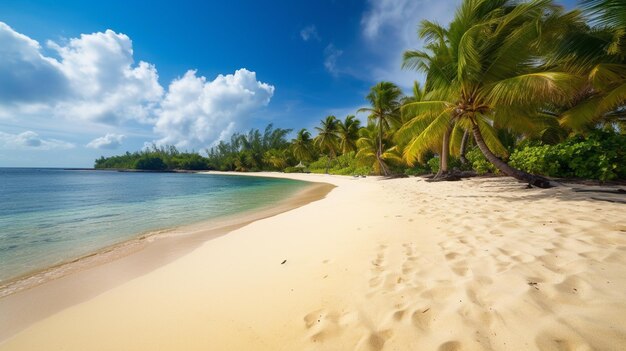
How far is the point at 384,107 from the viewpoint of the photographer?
72.7 ft

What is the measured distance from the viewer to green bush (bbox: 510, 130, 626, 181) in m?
6.95

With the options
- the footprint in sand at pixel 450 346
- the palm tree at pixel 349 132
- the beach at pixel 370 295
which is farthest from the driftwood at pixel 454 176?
the palm tree at pixel 349 132

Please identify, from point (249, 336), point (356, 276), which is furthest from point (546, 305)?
point (249, 336)

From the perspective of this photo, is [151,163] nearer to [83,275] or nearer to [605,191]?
[83,275]

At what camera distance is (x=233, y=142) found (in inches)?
3137

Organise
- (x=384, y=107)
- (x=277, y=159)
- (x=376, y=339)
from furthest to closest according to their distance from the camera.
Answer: (x=277, y=159)
(x=384, y=107)
(x=376, y=339)

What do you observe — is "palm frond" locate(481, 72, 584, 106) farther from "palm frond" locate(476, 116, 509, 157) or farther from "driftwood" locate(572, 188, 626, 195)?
"driftwood" locate(572, 188, 626, 195)

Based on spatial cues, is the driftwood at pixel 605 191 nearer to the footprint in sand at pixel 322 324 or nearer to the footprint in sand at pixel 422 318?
the footprint in sand at pixel 422 318

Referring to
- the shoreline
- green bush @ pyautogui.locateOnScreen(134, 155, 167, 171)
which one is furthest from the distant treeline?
the shoreline

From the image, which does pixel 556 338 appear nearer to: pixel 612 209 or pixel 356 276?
pixel 356 276

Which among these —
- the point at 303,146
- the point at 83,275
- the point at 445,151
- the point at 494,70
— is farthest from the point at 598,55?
the point at 303,146

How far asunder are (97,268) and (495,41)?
1253 centimetres

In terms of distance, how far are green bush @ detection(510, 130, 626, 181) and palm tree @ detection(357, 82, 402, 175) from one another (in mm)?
14182

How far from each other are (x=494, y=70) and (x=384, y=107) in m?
14.4
